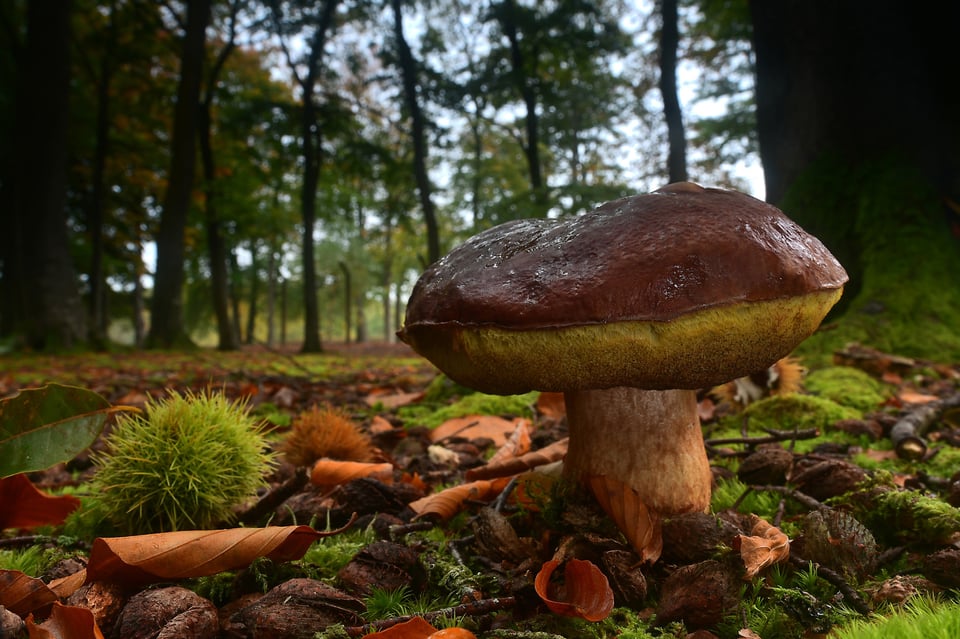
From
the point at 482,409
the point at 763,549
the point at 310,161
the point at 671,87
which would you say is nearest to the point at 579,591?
the point at 763,549

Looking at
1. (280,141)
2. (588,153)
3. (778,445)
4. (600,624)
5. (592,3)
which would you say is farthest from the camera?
(588,153)

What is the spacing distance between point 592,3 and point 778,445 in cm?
1199

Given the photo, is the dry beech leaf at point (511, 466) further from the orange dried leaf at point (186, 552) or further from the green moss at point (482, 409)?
the green moss at point (482, 409)

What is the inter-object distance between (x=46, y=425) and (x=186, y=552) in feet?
1.52

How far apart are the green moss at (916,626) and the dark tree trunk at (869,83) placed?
15.3 feet

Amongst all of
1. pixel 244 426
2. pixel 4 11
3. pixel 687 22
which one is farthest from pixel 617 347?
pixel 4 11

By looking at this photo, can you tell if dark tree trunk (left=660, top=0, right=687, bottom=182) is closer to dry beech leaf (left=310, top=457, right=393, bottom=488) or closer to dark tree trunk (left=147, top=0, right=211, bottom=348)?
dry beech leaf (left=310, top=457, right=393, bottom=488)

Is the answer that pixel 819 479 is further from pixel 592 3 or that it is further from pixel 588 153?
pixel 588 153

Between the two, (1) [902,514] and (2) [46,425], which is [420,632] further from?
(1) [902,514]

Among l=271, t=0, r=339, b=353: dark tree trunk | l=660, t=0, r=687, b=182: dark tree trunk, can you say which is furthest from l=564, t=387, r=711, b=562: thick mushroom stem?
l=271, t=0, r=339, b=353: dark tree trunk

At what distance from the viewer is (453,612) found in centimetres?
115

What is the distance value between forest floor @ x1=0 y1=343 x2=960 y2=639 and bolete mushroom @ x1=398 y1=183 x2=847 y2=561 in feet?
0.55

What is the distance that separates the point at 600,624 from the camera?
114 cm

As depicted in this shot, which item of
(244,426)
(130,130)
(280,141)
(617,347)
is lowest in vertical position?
(244,426)
